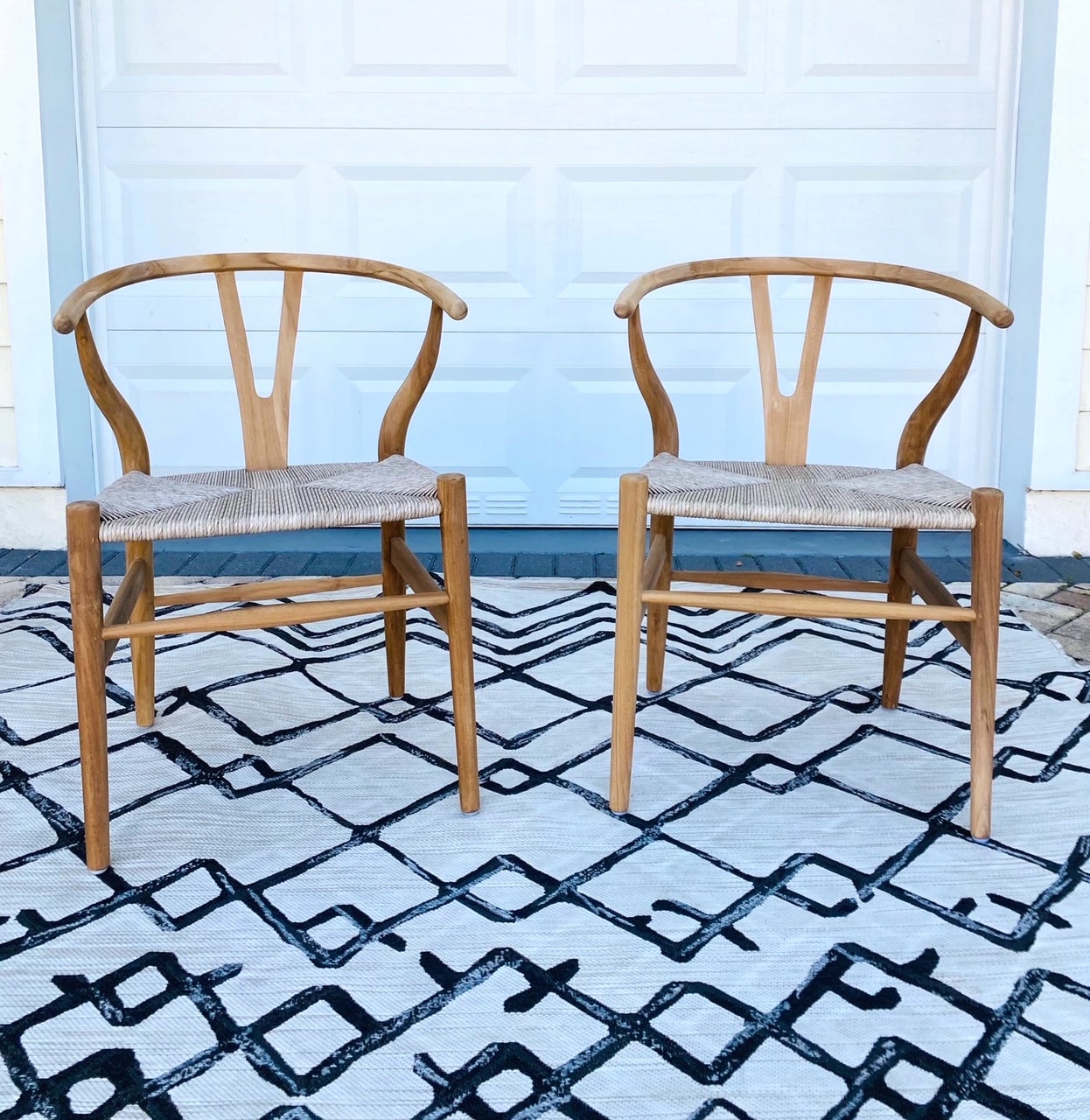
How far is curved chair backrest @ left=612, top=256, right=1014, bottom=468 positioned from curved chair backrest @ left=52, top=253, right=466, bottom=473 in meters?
0.32

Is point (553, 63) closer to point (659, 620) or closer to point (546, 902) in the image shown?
point (659, 620)

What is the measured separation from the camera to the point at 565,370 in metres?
2.99

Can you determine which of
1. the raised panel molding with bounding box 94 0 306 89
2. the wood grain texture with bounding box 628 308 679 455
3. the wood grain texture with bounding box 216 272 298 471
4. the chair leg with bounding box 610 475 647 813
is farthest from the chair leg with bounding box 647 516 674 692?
the raised panel molding with bounding box 94 0 306 89

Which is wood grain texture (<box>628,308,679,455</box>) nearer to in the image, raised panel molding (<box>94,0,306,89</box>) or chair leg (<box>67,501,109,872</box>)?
chair leg (<box>67,501,109,872</box>)

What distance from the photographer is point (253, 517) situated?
4.62 ft

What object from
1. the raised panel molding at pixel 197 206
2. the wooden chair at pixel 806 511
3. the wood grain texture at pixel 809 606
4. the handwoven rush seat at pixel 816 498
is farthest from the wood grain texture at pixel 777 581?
the raised panel molding at pixel 197 206

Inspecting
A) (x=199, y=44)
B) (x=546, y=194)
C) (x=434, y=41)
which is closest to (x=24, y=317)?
(x=199, y=44)

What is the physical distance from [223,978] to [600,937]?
39 centimetres

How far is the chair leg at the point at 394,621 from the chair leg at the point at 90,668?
1.62ft

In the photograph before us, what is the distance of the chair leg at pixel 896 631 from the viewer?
1764mm

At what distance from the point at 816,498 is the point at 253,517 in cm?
70

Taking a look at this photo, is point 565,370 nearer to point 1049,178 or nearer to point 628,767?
point 1049,178

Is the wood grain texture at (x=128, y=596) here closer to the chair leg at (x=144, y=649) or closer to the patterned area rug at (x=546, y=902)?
the chair leg at (x=144, y=649)

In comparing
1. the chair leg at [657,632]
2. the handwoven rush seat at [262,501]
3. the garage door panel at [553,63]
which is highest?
the garage door panel at [553,63]
